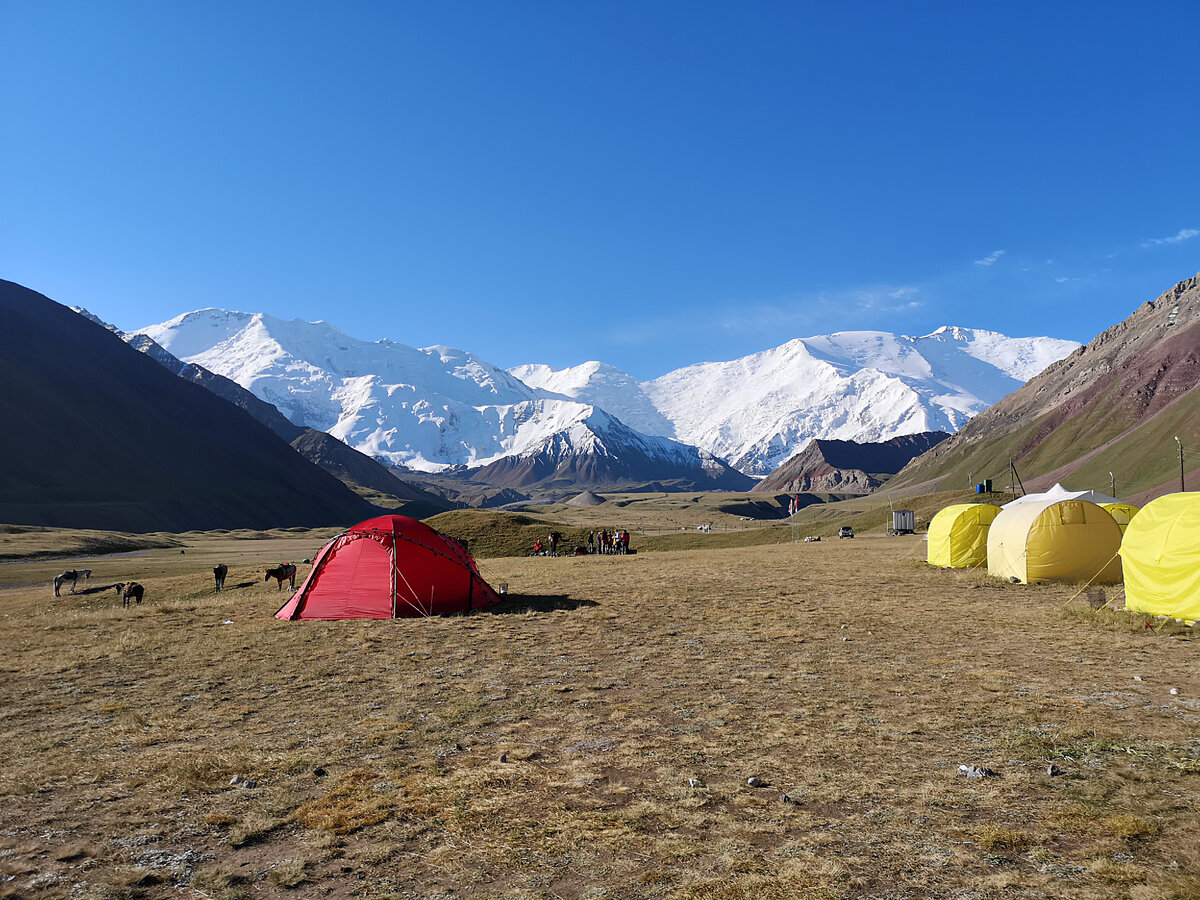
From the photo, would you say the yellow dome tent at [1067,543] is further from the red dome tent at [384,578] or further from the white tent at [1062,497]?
the red dome tent at [384,578]

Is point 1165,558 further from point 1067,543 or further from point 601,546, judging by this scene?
point 601,546

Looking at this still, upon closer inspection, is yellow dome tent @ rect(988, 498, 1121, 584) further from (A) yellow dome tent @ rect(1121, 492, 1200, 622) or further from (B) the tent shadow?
(B) the tent shadow

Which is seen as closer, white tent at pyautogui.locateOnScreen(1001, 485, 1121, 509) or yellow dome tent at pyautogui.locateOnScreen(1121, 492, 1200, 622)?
yellow dome tent at pyautogui.locateOnScreen(1121, 492, 1200, 622)

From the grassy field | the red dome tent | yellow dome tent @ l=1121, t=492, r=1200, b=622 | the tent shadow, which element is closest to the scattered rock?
the grassy field

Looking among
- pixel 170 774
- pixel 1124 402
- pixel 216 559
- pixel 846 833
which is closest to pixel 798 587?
pixel 846 833

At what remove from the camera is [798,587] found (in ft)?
94.7

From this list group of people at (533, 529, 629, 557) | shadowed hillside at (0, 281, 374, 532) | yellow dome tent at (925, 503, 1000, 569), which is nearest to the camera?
yellow dome tent at (925, 503, 1000, 569)

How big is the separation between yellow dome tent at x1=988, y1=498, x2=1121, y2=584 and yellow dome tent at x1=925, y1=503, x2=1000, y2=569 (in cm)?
544

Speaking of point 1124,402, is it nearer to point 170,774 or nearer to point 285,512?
point 170,774

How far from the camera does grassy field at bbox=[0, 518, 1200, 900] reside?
6543mm

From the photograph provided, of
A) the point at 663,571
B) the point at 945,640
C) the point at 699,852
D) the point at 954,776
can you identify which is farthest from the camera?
the point at 663,571

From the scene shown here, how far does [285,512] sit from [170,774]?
206 meters

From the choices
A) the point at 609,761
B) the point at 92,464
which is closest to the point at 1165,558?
the point at 609,761

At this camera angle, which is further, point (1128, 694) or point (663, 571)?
point (663, 571)
